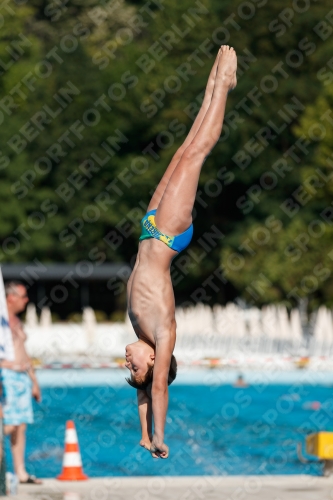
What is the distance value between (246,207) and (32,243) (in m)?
9.22

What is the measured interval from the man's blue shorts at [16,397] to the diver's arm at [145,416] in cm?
477

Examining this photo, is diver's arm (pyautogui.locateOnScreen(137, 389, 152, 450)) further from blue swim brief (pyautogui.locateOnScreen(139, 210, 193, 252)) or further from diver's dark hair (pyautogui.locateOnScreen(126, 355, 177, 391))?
blue swim brief (pyautogui.locateOnScreen(139, 210, 193, 252))

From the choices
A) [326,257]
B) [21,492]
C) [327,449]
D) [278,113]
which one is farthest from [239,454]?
[278,113]

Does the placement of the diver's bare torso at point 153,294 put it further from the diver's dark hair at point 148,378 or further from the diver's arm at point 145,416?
the diver's arm at point 145,416

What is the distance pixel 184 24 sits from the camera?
153ft

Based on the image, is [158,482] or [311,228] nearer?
[158,482]

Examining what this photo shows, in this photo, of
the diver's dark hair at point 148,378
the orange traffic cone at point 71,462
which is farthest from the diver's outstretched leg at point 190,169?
the orange traffic cone at point 71,462

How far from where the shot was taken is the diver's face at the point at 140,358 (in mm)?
6457

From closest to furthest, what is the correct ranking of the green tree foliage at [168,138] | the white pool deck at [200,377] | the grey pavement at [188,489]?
the grey pavement at [188,489]
the white pool deck at [200,377]
the green tree foliage at [168,138]

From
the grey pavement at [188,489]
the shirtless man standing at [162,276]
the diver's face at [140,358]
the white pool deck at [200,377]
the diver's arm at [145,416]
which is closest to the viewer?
the shirtless man standing at [162,276]

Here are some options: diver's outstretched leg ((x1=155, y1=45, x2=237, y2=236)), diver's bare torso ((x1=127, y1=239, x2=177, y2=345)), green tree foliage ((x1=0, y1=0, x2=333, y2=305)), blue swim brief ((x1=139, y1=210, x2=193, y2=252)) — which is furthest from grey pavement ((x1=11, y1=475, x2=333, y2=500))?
green tree foliage ((x1=0, y1=0, x2=333, y2=305))

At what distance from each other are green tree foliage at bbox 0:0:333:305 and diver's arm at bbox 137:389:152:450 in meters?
32.7

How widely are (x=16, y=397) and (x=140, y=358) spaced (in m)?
5.22

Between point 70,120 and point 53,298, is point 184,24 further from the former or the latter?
point 53,298
